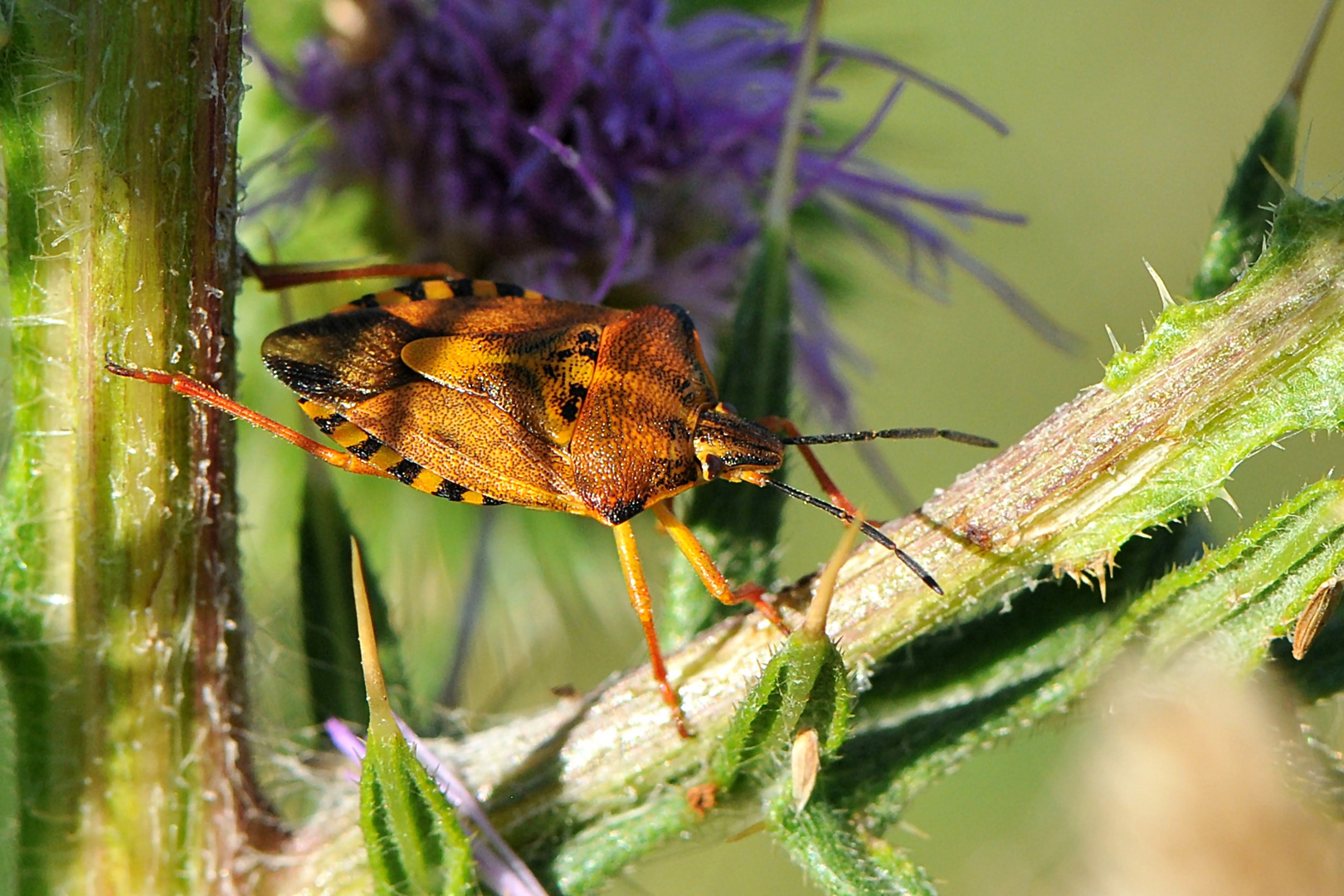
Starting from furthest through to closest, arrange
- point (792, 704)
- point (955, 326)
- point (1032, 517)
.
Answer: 1. point (955, 326)
2. point (1032, 517)
3. point (792, 704)

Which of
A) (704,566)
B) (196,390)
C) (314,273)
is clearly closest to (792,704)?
(704,566)

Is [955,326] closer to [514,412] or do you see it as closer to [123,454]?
[514,412]

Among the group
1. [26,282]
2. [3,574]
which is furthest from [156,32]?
[3,574]

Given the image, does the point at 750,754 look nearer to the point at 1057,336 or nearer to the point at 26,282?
the point at 26,282

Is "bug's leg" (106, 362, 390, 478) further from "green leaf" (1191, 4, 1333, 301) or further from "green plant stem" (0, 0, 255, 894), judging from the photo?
"green leaf" (1191, 4, 1333, 301)

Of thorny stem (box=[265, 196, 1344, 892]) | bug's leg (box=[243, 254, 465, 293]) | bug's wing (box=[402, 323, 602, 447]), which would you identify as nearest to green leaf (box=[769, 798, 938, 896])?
thorny stem (box=[265, 196, 1344, 892])
